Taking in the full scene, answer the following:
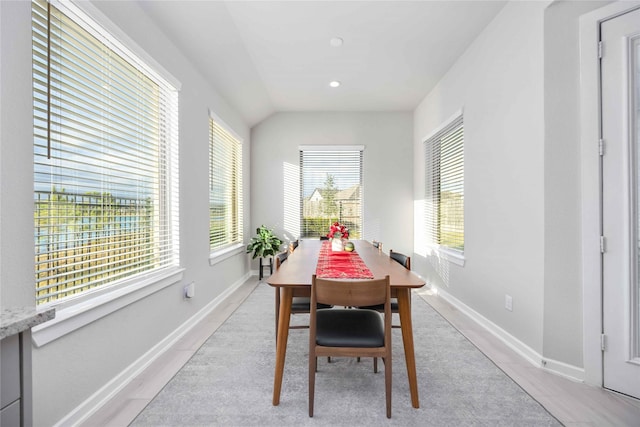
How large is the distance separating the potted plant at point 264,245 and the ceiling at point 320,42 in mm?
1906

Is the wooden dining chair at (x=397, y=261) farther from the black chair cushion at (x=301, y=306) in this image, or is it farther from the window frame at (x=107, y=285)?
the window frame at (x=107, y=285)

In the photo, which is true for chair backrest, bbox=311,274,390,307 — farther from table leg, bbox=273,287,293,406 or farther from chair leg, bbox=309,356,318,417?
chair leg, bbox=309,356,318,417

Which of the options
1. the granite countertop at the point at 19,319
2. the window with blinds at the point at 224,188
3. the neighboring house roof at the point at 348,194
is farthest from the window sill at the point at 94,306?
the neighboring house roof at the point at 348,194

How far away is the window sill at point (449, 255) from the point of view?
3.24 m

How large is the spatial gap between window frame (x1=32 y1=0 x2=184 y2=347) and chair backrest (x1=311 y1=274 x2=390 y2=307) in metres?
1.11

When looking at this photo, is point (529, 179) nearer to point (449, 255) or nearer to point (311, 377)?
point (449, 255)

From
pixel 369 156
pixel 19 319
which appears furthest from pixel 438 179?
pixel 19 319

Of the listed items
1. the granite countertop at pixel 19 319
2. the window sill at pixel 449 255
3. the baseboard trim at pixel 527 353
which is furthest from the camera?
the window sill at pixel 449 255

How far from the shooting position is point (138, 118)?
2168 millimetres

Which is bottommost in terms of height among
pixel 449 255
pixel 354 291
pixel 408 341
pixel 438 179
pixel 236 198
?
pixel 408 341

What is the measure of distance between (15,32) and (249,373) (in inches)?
84.5

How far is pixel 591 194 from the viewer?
6.10ft

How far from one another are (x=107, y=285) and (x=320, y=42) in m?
2.75

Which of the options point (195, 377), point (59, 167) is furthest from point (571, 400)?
point (59, 167)
